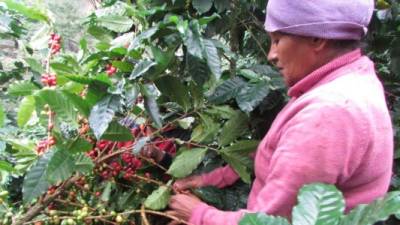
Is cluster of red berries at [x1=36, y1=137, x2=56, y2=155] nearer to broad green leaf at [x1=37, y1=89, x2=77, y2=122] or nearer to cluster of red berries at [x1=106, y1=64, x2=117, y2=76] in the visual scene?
broad green leaf at [x1=37, y1=89, x2=77, y2=122]

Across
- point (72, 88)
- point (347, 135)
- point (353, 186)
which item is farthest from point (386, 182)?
point (72, 88)

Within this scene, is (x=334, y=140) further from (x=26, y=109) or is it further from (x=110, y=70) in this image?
(x=26, y=109)

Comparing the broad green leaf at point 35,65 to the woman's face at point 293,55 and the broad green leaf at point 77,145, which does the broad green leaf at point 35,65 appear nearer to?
the broad green leaf at point 77,145

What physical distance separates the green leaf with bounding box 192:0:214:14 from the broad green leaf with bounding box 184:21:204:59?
34cm

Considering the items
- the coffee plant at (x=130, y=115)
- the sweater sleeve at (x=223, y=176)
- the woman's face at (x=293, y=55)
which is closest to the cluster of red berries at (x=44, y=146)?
the coffee plant at (x=130, y=115)

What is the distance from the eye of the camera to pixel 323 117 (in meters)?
0.83

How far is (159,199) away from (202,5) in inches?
23.0

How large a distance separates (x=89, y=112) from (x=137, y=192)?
0.33m

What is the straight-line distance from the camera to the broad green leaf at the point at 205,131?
121 centimetres

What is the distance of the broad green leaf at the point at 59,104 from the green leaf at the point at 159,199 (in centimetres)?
26

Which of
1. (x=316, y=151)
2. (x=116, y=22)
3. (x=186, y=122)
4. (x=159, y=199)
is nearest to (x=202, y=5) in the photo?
(x=116, y=22)

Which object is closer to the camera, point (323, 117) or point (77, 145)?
point (323, 117)

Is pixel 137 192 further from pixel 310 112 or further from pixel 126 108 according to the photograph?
pixel 310 112

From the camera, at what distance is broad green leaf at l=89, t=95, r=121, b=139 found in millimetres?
948
